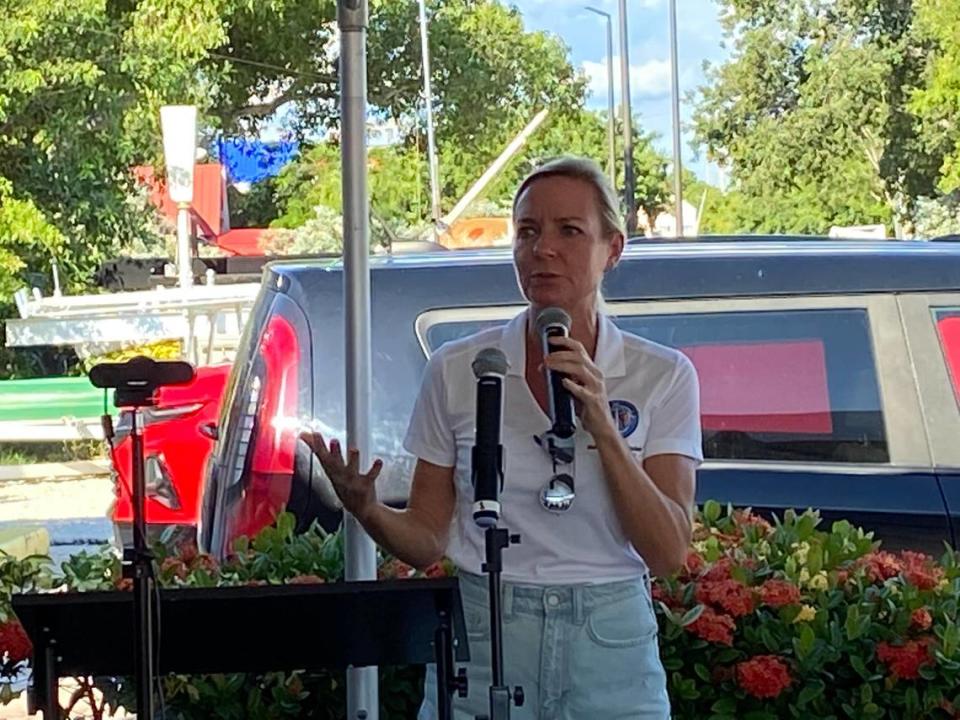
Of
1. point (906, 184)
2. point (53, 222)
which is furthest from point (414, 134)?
point (53, 222)

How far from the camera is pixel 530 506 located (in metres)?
2.49

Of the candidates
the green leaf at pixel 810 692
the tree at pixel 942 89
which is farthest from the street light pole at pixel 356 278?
the tree at pixel 942 89

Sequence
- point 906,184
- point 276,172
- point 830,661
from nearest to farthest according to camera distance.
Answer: point 830,661 < point 906,184 < point 276,172

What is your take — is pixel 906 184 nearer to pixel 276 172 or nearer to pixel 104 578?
pixel 276 172

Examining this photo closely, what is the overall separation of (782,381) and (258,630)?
2441 mm

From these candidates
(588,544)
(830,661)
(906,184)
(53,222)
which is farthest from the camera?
(906,184)

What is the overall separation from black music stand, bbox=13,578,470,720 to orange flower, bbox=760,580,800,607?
1.33 meters

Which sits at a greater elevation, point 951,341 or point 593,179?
point 593,179

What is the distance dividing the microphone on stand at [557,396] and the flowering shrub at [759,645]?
1.21m

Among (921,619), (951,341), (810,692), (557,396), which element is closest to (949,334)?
(951,341)

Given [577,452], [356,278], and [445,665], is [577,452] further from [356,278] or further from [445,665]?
[356,278]

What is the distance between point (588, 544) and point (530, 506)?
4.5 inches

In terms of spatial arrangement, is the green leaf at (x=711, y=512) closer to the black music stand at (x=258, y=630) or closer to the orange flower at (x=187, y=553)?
the orange flower at (x=187, y=553)

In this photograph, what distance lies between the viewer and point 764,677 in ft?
11.6
